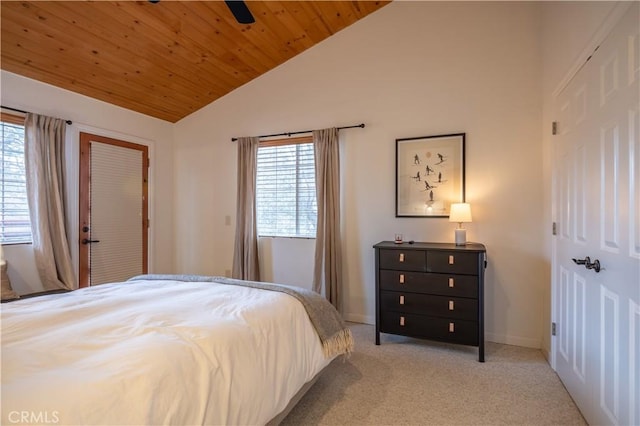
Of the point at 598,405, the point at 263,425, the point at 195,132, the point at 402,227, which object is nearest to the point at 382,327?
the point at 402,227

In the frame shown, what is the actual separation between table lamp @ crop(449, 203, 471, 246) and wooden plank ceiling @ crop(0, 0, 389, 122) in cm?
236

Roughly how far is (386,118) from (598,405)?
2.84 metres

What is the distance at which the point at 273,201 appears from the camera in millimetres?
4062

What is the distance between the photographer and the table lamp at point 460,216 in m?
2.93

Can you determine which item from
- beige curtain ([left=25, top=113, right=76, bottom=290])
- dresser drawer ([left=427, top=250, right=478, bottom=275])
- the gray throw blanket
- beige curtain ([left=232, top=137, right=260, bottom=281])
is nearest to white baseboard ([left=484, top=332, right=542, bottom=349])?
dresser drawer ([left=427, top=250, right=478, bottom=275])

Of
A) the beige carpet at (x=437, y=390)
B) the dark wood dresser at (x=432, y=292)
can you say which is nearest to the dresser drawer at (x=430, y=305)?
the dark wood dresser at (x=432, y=292)

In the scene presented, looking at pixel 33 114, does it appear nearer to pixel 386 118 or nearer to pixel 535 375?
pixel 386 118

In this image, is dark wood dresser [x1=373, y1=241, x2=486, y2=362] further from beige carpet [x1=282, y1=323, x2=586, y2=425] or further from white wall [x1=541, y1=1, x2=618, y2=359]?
white wall [x1=541, y1=1, x2=618, y2=359]

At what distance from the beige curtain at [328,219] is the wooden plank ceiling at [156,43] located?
45.5 inches

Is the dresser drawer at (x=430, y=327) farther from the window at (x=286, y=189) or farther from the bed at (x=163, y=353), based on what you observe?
the window at (x=286, y=189)

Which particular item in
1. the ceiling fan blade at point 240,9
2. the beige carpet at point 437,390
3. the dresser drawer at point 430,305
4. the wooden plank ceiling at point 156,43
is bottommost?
the beige carpet at point 437,390

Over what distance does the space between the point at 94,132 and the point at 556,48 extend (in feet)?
15.0

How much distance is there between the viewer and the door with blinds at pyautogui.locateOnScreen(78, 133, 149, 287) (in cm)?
355

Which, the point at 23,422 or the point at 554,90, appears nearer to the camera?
the point at 23,422
